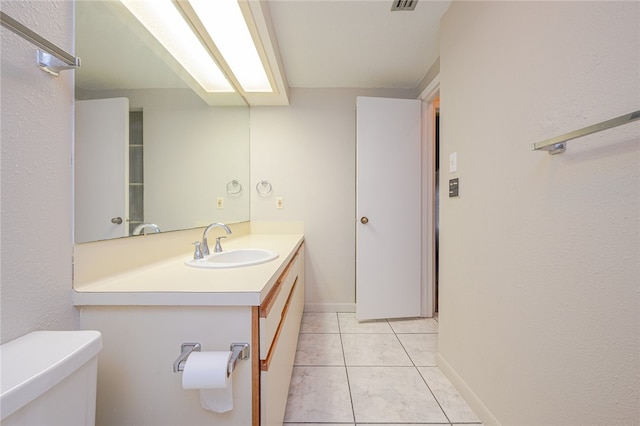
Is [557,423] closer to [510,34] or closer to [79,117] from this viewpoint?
[510,34]

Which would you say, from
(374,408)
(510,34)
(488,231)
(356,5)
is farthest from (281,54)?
(374,408)

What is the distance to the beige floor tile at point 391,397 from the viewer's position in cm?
122

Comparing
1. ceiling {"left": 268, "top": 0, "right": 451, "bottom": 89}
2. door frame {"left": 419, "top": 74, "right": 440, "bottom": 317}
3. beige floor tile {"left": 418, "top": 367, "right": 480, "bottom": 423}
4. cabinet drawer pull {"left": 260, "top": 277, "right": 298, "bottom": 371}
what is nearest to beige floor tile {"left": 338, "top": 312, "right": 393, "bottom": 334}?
door frame {"left": 419, "top": 74, "right": 440, "bottom": 317}

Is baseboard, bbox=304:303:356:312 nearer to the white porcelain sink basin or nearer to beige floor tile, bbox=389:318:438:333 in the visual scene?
beige floor tile, bbox=389:318:438:333

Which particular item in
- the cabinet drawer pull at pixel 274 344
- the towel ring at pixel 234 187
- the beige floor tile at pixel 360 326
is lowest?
the beige floor tile at pixel 360 326

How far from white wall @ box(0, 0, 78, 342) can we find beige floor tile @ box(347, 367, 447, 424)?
1316 millimetres

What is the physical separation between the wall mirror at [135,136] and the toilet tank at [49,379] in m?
0.33

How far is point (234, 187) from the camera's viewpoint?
82.3 inches

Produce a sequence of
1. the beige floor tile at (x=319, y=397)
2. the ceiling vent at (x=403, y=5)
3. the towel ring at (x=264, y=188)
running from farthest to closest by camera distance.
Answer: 1. the towel ring at (x=264, y=188)
2. the ceiling vent at (x=403, y=5)
3. the beige floor tile at (x=319, y=397)

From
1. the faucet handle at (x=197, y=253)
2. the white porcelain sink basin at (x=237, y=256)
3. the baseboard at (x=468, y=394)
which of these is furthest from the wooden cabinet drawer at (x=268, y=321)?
the baseboard at (x=468, y=394)

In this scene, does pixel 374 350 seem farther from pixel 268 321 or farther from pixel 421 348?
pixel 268 321

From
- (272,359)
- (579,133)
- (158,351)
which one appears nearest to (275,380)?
(272,359)

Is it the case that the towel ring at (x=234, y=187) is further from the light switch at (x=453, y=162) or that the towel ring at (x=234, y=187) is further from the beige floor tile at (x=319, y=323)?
the light switch at (x=453, y=162)

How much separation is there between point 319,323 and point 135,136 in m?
1.93
